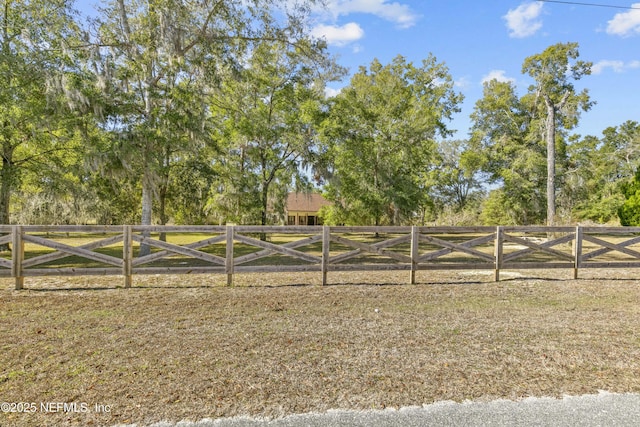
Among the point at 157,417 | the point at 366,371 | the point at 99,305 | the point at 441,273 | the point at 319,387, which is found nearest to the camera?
the point at 157,417

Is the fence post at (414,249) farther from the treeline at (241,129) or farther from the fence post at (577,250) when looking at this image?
the treeline at (241,129)

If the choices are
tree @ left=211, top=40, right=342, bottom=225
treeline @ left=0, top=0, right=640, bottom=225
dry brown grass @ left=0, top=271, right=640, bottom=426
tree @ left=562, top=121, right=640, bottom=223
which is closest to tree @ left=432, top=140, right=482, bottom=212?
treeline @ left=0, top=0, right=640, bottom=225

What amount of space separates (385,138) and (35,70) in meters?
17.2

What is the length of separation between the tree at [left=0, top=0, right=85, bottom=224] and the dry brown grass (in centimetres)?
707

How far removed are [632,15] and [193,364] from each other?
13.1 meters

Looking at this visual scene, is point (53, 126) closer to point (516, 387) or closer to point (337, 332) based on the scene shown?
point (337, 332)

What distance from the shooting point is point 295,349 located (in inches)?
138

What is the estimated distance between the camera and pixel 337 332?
408 centimetres

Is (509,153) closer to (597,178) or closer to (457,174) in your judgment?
(457,174)

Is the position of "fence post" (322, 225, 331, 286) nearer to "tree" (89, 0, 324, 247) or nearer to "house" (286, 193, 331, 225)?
"tree" (89, 0, 324, 247)

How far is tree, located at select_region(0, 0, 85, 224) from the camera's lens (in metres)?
10.0

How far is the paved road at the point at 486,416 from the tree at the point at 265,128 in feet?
45.9

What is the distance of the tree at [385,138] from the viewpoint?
1956 centimetres

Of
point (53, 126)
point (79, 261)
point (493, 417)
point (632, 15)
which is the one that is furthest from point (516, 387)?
point (53, 126)
